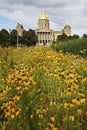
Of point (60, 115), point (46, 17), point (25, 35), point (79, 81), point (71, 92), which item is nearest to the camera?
point (60, 115)

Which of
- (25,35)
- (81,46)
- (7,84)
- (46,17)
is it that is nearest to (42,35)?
(46,17)

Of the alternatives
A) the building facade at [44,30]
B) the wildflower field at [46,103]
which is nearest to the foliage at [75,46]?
the wildflower field at [46,103]

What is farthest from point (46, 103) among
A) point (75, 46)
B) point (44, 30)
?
point (44, 30)

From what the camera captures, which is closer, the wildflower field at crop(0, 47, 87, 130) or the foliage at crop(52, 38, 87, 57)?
the wildflower field at crop(0, 47, 87, 130)

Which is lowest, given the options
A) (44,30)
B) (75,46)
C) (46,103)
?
(44,30)

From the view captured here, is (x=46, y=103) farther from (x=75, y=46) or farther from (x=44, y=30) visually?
(x=44, y=30)

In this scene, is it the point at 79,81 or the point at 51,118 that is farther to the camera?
the point at 79,81

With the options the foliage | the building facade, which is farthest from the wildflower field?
the building facade

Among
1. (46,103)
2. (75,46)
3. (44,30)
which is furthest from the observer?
(44,30)

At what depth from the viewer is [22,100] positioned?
6664 mm

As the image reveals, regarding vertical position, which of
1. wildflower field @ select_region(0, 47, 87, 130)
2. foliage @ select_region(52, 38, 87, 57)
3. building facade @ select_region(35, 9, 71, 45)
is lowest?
building facade @ select_region(35, 9, 71, 45)

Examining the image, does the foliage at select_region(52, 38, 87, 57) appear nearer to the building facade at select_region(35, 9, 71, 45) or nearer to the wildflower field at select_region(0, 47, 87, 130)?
the wildflower field at select_region(0, 47, 87, 130)

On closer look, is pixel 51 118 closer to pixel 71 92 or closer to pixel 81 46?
pixel 71 92

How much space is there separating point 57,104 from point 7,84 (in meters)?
1.96
